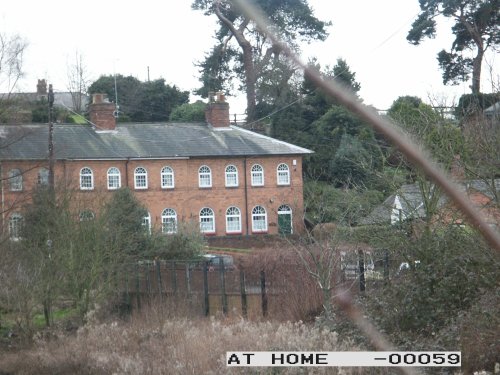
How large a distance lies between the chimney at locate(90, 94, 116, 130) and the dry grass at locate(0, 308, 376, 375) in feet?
73.5

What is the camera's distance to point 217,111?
40.0m

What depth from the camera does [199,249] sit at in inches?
1118

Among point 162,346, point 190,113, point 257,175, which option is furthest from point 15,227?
point 190,113

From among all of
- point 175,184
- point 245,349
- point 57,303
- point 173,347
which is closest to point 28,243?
point 57,303

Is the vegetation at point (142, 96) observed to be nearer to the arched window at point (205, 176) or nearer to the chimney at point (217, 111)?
the chimney at point (217, 111)

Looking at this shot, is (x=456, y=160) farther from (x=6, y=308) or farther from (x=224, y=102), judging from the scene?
(x=224, y=102)

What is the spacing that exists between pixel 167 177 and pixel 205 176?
1.98 meters

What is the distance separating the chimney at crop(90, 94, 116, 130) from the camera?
3934 centimetres

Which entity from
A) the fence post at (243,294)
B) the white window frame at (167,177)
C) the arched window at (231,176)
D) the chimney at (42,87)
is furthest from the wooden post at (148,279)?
the chimney at (42,87)

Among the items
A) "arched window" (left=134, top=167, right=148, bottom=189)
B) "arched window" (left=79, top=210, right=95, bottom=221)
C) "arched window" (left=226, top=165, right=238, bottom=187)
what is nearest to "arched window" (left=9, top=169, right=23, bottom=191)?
"arched window" (left=134, top=167, right=148, bottom=189)

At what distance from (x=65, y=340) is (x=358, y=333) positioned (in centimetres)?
800

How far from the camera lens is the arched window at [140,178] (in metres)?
39.4

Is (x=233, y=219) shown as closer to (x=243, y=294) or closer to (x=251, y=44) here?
(x=243, y=294)

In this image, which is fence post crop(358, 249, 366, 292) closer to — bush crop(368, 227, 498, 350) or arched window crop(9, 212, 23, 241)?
bush crop(368, 227, 498, 350)
